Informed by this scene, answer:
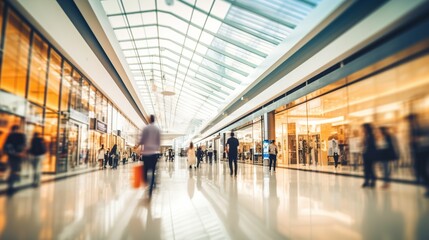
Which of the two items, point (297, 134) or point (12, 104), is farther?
point (297, 134)

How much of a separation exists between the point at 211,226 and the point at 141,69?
68.6ft

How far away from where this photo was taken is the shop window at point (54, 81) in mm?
10078

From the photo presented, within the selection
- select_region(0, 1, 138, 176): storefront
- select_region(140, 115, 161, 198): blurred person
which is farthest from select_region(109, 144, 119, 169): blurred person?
select_region(140, 115, 161, 198): blurred person

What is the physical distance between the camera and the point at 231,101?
2169cm

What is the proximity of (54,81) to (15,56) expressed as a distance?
2.76 meters

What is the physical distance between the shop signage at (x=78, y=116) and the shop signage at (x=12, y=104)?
4144mm

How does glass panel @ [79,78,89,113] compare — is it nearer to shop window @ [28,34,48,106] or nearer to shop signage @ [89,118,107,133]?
shop signage @ [89,118,107,133]

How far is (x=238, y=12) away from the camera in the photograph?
37.8 feet

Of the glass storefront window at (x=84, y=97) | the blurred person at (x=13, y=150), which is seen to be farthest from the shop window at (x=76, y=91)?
the blurred person at (x=13, y=150)

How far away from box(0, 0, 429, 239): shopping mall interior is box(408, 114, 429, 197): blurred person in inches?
1.8

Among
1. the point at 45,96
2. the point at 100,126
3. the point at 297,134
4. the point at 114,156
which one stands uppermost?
the point at 45,96

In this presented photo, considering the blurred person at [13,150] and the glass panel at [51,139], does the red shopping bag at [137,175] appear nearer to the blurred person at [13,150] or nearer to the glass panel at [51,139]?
the blurred person at [13,150]

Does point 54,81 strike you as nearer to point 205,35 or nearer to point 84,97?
point 84,97

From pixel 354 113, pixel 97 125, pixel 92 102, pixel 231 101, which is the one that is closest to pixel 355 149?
pixel 354 113
